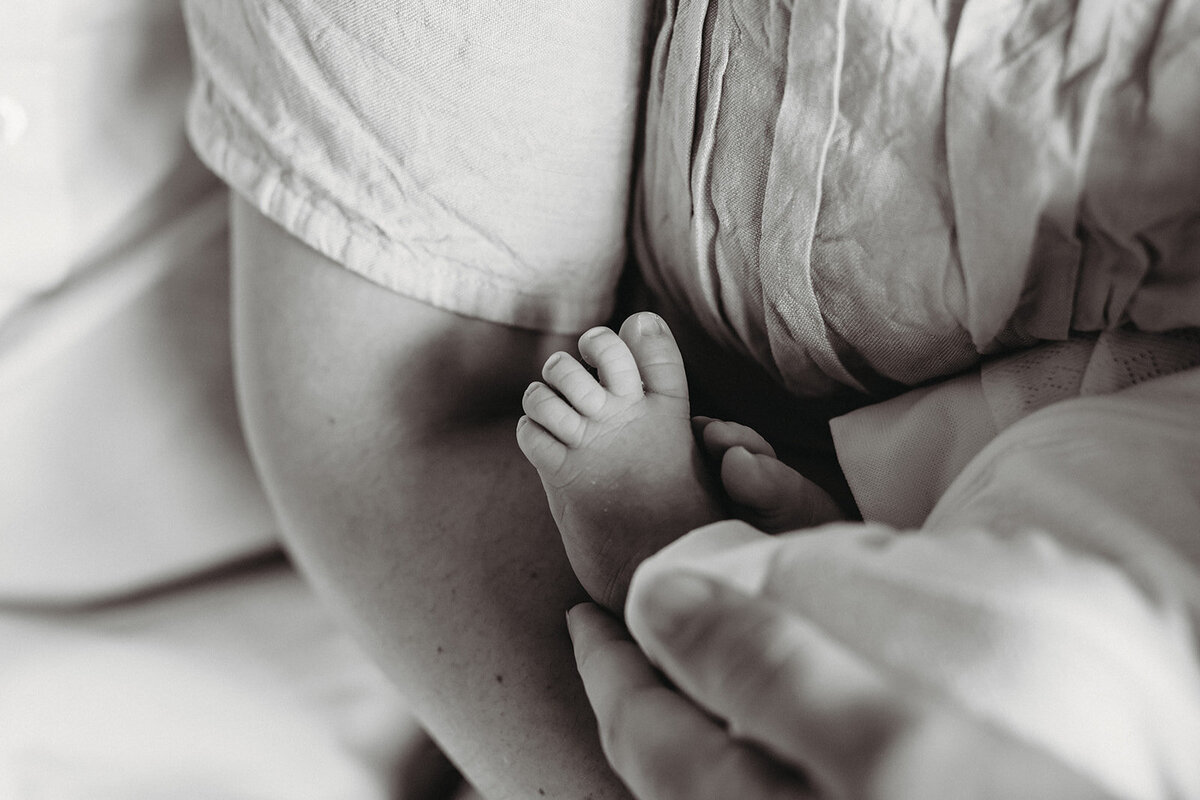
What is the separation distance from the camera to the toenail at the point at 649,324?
45cm

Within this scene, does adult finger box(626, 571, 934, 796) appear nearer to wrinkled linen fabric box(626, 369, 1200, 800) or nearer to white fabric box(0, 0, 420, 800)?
wrinkled linen fabric box(626, 369, 1200, 800)

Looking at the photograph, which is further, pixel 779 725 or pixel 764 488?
pixel 764 488

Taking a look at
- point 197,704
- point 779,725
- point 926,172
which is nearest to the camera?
point 779,725

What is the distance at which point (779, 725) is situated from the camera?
0.24 metres

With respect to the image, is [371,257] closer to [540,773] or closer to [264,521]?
[540,773]

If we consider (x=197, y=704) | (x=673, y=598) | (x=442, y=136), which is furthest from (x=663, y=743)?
(x=197, y=704)

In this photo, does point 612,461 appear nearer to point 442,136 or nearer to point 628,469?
point 628,469

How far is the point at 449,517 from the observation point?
48 cm

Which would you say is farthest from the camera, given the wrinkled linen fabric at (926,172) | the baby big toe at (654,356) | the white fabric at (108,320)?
the white fabric at (108,320)

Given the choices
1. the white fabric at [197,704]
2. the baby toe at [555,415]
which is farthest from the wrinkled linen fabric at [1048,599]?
the white fabric at [197,704]

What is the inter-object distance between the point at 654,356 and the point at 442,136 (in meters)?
0.14

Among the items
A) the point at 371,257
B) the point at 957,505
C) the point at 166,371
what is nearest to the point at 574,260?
the point at 371,257

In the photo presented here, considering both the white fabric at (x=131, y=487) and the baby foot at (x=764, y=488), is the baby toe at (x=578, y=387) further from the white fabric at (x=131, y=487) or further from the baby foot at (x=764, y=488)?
the white fabric at (x=131, y=487)

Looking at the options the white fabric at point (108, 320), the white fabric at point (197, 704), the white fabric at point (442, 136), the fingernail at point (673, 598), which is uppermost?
the white fabric at point (442, 136)
